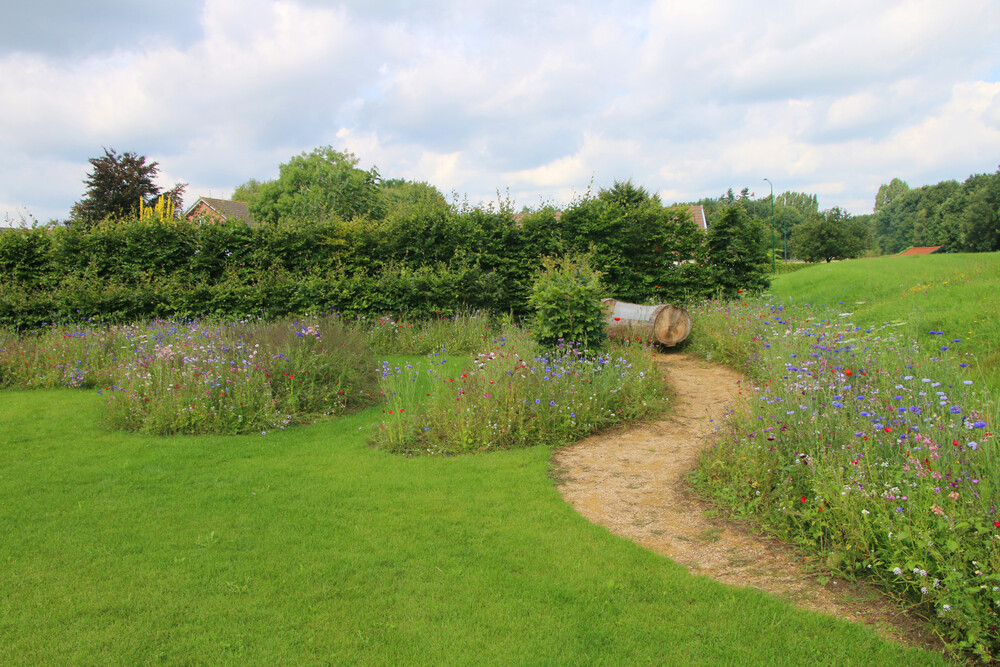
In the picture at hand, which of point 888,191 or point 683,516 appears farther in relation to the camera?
point 888,191

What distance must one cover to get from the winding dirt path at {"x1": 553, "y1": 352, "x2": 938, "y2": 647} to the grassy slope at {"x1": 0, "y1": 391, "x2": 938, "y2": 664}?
0.54 ft

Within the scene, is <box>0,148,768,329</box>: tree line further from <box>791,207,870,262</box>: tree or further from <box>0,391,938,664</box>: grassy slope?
<box>791,207,870,262</box>: tree

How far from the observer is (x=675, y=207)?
13.2 metres

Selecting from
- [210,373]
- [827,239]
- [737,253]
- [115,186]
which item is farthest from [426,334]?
[827,239]

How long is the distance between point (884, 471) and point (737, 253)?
10324mm

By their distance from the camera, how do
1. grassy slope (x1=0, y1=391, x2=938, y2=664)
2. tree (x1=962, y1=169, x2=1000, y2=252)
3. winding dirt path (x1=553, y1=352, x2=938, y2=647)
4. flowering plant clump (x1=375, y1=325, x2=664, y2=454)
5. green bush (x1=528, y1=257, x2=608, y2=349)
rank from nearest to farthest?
grassy slope (x1=0, y1=391, x2=938, y2=664) → winding dirt path (x1=553, y1=352, x2=938, y2=647) → flowering plant clump (x1=375, y1=325, x2=664, y2=454) → green bush (x1=528, y1=257, x2=608, y2=349) → tree (x1=962, y1=169, x2=1000, y2=252)

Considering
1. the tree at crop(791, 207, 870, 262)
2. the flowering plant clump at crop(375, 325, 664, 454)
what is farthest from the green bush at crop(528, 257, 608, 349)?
the tree at crop(791, 207, 870, 262)

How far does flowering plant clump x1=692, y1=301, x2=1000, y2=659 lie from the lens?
272cm

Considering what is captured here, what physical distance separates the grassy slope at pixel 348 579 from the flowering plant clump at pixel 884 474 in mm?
452

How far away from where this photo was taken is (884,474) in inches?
134

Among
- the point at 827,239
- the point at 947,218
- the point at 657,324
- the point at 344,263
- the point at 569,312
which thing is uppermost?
the point at 947,218

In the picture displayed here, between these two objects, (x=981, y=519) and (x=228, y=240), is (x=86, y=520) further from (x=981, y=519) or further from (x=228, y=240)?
(x=228, y=240)

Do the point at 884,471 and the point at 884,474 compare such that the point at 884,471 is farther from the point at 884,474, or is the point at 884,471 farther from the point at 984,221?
the point at 984,221

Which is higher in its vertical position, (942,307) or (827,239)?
(827,239)
